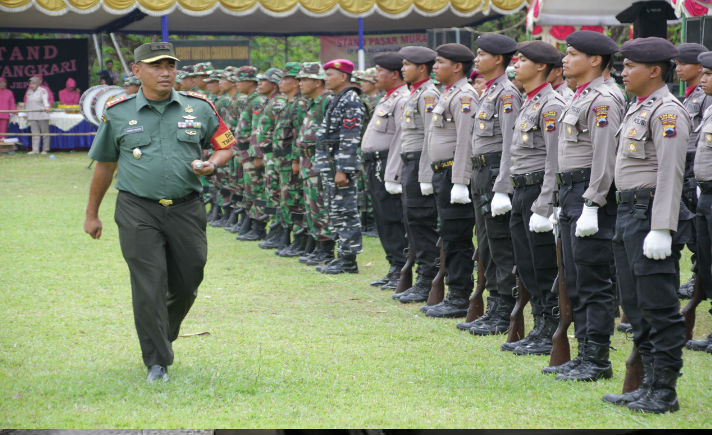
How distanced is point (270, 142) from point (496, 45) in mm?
5287

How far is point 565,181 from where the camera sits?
596cm

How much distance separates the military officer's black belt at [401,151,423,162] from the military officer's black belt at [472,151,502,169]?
144cm

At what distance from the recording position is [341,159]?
33.4 feet

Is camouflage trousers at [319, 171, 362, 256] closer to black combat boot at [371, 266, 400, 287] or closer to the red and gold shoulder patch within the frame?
black combat boot at [371, 266, 400, 287]

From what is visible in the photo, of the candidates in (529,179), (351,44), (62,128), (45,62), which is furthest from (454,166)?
(45,62)

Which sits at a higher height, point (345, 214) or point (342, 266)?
point (345, 214)

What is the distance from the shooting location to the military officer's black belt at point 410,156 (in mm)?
8781

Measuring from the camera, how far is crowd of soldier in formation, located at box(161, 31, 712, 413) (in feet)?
17.0

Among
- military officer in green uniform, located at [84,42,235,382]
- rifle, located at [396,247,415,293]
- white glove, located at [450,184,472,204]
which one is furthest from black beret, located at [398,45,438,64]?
military officer in green uniform, located at [84,42,235,382]

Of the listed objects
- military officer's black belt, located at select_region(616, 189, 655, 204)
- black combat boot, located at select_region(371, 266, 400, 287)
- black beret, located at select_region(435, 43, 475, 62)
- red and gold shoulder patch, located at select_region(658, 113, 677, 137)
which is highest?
black beret, located at select_region(435, 43, 475, 62)

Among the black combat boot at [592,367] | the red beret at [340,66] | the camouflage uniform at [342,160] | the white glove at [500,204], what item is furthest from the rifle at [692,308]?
the red beret at [340,66]

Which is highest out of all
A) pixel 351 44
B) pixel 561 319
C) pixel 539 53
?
pixel 351 44

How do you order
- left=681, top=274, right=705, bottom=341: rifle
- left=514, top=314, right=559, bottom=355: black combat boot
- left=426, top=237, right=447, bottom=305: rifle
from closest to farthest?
left=514, top=314, right=559, bottom=355: black combat boot, left=681, top=274, right=705, bottom=341: rifle, left=426, top=237, right=447, bottom=305: rifle

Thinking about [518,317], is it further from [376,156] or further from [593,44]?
[376,156]
